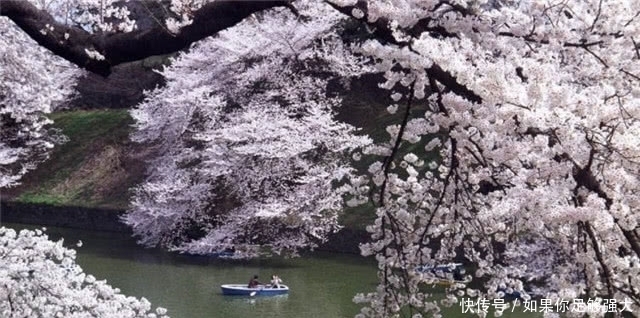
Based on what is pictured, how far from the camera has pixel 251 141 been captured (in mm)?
15898

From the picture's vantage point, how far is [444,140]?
3998mm

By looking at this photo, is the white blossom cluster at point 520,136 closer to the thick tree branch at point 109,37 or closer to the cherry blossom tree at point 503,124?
the cherry blossom tree at point 503,124

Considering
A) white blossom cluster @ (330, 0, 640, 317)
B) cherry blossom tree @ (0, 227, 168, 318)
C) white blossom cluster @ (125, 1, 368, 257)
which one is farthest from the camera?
white blossom cluster @ (125, 1, 368, 257)

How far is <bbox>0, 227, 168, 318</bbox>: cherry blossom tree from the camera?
12.4ft

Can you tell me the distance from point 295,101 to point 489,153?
14275mm

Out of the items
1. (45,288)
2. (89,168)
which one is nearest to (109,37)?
(45,288)

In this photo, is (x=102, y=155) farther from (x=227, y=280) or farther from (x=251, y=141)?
(x=227, y=280)

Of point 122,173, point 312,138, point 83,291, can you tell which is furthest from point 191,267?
point 83,291

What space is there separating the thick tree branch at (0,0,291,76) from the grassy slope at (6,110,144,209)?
18.4 m

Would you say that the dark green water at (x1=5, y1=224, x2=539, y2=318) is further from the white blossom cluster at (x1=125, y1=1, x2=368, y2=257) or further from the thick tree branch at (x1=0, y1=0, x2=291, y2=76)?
the thick tree branch at (x1=0, y1=0, x2=291, y2=76)

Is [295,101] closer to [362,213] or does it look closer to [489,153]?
[362,213]

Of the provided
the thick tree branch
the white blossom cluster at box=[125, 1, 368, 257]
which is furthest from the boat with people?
the thick tree branch

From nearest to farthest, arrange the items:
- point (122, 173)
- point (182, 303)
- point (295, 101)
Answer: point (182, 303) < point (295, 101) < point (122, 173)

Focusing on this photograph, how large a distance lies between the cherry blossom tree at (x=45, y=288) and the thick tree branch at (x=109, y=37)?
3.31ft
